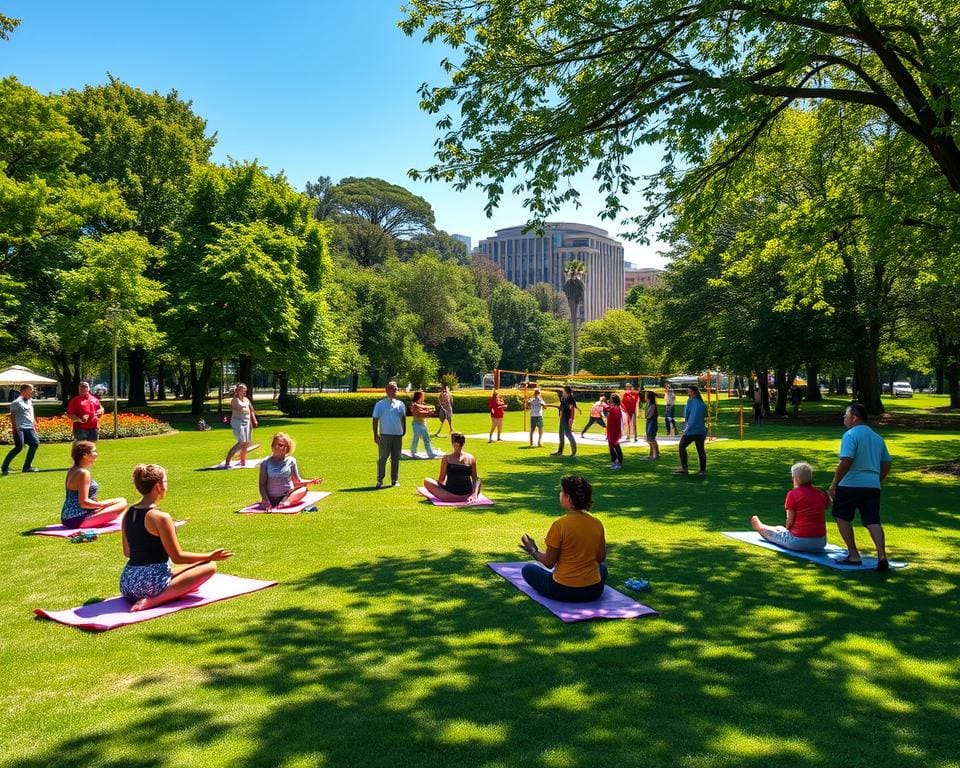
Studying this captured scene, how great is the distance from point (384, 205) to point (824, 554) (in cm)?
7502

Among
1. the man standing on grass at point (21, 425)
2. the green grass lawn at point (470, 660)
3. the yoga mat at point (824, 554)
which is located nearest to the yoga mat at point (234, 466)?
the man standing on grass at point (21, 425)

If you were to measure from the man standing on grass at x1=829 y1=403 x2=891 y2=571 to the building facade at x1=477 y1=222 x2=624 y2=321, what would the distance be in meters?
161

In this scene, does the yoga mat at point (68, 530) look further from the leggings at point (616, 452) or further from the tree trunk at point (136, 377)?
the tree trunk at point (136, 377)

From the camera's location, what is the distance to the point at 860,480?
729 centimetres

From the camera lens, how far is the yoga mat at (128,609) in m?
5.36

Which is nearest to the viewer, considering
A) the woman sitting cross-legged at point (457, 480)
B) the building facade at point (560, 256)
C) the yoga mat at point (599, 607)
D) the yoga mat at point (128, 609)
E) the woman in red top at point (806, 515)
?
the yoga mat at point (128, 609)

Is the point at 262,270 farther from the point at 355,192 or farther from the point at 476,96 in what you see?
the point at 355,192

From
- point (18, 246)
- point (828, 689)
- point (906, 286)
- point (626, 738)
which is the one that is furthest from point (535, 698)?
point (906, 286)

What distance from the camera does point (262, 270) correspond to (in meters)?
29.8

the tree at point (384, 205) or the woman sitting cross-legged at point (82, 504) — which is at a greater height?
the tree at point (384, 205)

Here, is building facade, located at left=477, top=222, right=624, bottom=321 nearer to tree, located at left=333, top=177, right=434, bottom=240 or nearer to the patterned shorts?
tree, located at left=333, top=177, right=434, bottom=240

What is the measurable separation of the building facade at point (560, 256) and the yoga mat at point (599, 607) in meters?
163

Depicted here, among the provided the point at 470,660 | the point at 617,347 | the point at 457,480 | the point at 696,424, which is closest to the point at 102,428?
the point at 457,480

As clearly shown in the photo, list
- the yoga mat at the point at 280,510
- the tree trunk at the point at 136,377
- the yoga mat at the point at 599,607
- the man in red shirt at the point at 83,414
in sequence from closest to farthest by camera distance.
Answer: the yoga mat at the point at 599,607 → the yoga mat at the point at 280,510 → the man in red shirt at the point at 83,414 → the tree trunk at the point at 136,377
